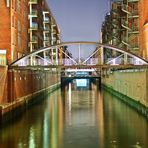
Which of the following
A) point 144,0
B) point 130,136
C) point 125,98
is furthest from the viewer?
point 125,98

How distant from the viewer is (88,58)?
4319 cm

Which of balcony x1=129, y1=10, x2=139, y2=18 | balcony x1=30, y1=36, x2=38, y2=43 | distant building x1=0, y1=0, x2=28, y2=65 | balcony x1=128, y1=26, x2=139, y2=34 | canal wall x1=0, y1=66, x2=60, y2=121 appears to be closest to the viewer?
canal wall x1=0, y1=66, x2=60, y2=121

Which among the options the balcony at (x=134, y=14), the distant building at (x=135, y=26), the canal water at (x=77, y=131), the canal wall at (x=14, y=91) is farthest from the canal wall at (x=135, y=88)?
the canal wall at (x=14, y=91)

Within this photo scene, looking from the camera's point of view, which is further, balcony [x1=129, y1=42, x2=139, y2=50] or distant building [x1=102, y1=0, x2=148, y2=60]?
balcony [x1=129, y1=42, x2=139, y2=50]

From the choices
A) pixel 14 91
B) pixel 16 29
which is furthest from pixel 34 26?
pixel 14 91

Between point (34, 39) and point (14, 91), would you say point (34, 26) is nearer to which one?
point (34, 39)

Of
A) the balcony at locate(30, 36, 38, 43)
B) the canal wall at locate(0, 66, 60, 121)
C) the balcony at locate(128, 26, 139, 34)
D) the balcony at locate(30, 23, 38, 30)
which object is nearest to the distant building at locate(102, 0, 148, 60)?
the balcony at locate(128, 26, 139, 34)

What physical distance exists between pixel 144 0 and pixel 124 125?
2305 cm

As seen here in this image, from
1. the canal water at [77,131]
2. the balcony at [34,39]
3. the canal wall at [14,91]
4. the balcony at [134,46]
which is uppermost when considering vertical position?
the balcony at [34,39]

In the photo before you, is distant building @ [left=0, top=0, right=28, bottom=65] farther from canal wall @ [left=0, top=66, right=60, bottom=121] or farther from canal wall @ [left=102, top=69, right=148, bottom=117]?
canal wall @ [left=102, top=69, right=148, bottom=117]

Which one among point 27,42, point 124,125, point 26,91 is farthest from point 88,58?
point 27,42

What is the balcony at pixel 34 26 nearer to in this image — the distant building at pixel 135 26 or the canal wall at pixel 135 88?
the distant building at pixel 135 26

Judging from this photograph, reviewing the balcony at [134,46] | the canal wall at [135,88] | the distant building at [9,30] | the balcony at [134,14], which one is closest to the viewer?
the canal wall at [135,88]

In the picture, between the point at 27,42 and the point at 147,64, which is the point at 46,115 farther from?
the point at 27,42
